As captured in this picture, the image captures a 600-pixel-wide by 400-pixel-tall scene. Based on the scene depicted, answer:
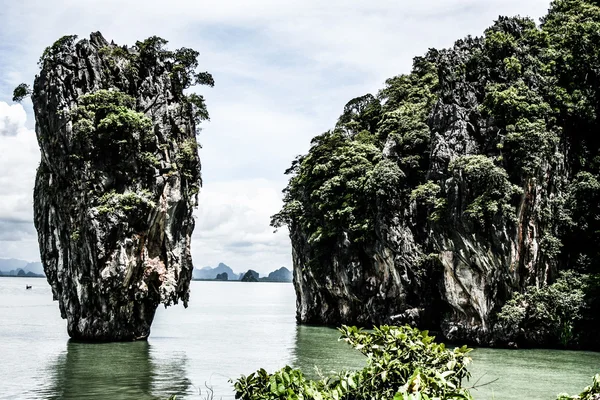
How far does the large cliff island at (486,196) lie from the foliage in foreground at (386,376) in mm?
21813

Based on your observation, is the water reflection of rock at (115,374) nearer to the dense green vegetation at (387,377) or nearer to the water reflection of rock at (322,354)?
the water reflection of rock at (322,354)

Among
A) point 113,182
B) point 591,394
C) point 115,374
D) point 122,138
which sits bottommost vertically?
point 115,374

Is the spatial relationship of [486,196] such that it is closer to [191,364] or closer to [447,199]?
[447,199]

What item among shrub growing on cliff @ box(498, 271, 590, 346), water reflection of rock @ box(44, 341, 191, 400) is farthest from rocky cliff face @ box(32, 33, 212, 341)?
shrub growing on cliff @ box(498, 271, 590, 346)

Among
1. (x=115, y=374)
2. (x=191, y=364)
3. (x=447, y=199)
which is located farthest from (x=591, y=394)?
(x=447, y=199)

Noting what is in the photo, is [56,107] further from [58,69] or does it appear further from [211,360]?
[211,360]

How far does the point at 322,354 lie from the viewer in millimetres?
24438

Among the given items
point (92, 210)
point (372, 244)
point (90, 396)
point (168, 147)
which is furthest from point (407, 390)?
point (372, 244)

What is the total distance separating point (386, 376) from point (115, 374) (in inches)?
642

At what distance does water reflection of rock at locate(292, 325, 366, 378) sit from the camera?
21.0 meters

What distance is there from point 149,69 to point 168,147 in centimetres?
391

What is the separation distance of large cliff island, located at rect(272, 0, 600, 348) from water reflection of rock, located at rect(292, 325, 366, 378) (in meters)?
4.03

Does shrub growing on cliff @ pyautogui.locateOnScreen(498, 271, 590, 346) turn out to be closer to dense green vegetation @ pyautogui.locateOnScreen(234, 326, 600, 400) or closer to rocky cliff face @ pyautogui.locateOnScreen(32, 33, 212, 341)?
rocky cliff face @ pyautogui.locateOnScreen(32, 33, 212, 341)

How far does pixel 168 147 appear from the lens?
27.8m
